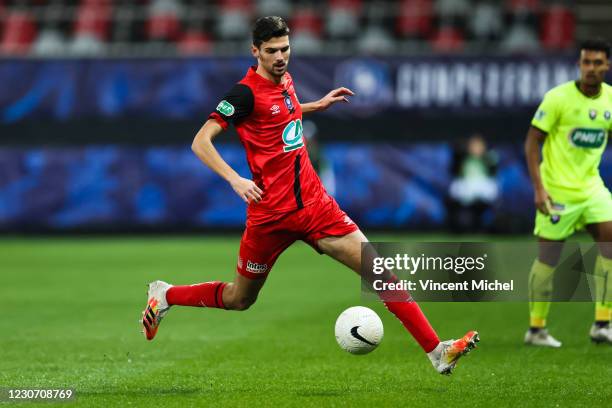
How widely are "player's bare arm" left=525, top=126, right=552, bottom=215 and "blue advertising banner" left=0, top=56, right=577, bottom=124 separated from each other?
1264 cm

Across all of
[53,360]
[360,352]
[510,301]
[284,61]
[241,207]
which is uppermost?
[284,61]

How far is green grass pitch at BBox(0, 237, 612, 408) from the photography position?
753 centimetres

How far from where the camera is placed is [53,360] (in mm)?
9164

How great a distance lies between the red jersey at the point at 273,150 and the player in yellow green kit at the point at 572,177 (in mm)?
2662

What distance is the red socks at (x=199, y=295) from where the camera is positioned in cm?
823

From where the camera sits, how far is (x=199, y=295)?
8.30 meters

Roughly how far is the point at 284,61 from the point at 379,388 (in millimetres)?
2236

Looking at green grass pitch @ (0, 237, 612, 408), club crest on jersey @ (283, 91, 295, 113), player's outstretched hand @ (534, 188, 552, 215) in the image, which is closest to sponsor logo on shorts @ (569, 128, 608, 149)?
player's outstretched hand @ (534, 188, 552, 215)

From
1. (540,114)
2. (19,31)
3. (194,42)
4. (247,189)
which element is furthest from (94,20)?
(247,189)

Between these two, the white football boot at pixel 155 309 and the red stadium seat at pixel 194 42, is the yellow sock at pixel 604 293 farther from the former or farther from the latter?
the red stadium seat at pixel 194 42

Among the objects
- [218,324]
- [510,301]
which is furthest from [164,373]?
[510,301]

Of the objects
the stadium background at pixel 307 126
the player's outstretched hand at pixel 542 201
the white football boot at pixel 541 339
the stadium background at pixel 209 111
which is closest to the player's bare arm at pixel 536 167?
the player's outstretched hand at pixel 542 201

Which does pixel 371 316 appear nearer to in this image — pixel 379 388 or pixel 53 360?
pixel 379 388

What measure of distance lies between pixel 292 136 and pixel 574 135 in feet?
10.3
